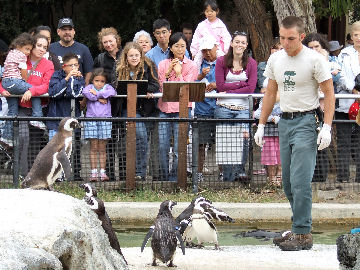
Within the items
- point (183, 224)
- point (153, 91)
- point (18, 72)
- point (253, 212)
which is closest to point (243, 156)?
point (253, 212)

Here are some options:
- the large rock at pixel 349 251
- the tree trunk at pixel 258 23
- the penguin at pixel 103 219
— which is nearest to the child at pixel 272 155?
the penguin at pixel 103 219

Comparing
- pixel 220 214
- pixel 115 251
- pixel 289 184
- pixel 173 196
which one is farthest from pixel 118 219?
pixel 115 251

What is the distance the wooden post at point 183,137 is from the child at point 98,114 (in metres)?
0.94

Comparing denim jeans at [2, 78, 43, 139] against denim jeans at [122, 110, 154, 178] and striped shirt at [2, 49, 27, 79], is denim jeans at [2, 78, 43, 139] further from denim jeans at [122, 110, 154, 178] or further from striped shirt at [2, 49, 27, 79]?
denim jeans at [122, 110, 154, 178]

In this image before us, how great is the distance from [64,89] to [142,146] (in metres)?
1.30

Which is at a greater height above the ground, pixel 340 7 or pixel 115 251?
pixel 340 7

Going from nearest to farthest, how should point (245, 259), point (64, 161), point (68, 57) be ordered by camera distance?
1. point (245, 259)
2. point (64, 161)
3. point (68, 57)

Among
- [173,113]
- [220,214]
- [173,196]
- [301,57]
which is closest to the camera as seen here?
[301,57]

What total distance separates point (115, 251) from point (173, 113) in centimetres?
599

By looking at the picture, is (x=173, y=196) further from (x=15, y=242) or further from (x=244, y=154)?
(x=15, y=242)

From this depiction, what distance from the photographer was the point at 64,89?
12.5m

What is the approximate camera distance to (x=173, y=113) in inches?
512

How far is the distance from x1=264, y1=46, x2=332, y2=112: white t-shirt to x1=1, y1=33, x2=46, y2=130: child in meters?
4.82

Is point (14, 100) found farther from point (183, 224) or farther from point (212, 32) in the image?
point (183, 224)
